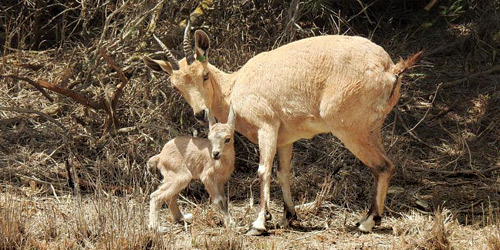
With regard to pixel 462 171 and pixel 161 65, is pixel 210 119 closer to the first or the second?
pixel 161 65

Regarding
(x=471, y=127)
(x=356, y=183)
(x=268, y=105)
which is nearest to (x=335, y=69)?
(x=268, y=105)

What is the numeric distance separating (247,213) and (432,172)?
3.03 m

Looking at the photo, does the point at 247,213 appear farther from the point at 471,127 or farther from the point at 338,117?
the point at 471,127

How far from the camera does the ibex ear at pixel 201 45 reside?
852 centimetres

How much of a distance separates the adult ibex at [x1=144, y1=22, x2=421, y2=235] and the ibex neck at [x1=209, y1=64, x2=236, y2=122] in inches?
0.4

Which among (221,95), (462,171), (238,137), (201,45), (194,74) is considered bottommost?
(462,171)

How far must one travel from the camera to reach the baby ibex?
8.12 metres

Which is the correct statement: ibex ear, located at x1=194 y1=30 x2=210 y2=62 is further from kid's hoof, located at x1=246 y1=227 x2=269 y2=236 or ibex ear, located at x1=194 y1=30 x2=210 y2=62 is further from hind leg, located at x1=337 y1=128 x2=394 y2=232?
kid's hoof, located at x1=246 y1=227 x2=269 y2=236

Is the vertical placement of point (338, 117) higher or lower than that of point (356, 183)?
higher

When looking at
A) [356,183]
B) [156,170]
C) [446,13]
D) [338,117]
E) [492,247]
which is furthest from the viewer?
[446,13]

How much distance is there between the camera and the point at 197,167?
8266 millimetres

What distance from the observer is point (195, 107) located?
27.8 feet

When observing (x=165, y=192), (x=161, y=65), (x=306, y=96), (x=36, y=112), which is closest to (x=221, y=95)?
(x=161, y=65)

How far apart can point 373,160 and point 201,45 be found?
2.29 m
